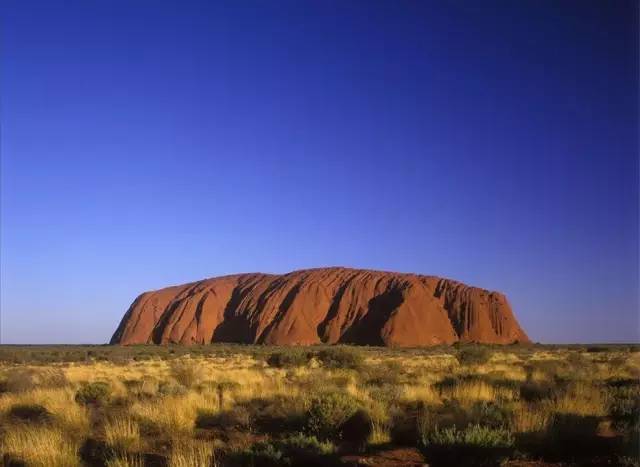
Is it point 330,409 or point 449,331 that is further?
point 449,331

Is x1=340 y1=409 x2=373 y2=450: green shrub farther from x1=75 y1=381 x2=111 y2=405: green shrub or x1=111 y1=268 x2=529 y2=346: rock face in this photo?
x1=111 y1=268 x2=529 y2=346: rock face

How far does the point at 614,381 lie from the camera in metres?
16.8

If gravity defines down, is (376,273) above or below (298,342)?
above

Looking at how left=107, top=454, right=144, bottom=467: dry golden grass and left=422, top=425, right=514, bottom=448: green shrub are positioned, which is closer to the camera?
left=107, top=454, right=144, bottom=467: dry golden grass

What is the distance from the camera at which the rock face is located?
222ft

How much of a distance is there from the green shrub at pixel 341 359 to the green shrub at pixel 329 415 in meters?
13.5

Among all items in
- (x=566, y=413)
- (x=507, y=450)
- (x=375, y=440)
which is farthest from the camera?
(x=566, y=413)

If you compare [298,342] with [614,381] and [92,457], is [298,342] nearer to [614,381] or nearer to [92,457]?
[614,381]

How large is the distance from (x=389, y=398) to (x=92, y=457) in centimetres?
648

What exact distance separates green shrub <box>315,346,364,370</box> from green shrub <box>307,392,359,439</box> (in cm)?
1352

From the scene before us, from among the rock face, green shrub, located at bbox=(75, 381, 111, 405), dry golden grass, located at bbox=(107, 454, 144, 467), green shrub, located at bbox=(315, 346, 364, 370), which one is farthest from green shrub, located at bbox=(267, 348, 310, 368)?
the rock face

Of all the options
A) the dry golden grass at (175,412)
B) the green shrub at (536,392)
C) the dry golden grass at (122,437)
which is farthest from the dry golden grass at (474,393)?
the dry golden grass at (122,437)

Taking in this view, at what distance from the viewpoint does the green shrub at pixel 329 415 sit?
9.55m

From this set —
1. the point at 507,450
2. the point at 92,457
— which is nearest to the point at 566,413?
the point at 507,450
